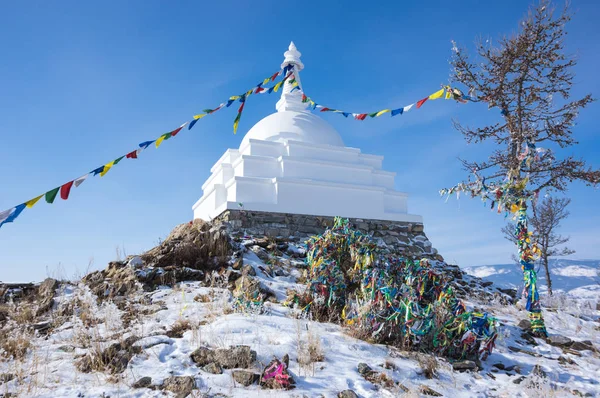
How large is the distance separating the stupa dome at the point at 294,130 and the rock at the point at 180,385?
40.0ft

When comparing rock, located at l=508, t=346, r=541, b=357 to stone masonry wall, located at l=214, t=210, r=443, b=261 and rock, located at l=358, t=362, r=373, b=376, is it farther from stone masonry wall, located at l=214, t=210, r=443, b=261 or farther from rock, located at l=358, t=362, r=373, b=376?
stone masonry wall, located at l=214, t=210, r=443, b=261

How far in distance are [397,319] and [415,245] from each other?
8822 mm

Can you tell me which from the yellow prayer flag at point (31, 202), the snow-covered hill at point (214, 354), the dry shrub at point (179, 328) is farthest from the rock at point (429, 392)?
the yellow prayer flag at point (31, 202)

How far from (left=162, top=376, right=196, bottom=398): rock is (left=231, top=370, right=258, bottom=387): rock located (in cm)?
40

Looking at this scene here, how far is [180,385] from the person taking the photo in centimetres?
424

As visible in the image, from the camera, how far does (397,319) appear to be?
19.4ft

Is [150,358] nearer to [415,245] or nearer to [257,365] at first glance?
[257,365]

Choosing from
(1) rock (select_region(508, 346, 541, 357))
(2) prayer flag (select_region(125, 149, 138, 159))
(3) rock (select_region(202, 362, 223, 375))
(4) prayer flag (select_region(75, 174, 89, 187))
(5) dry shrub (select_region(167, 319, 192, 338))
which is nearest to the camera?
(3) rock (select_region(202, 362, 223, 375))

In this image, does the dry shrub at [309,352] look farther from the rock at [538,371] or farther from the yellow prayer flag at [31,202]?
the yellow prayer flag at [31,202]

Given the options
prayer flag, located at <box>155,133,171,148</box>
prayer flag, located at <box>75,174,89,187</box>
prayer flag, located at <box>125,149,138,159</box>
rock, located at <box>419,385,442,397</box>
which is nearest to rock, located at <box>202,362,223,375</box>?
rock, located at <box>419,385,442,397</box>

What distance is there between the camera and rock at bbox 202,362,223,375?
454 centimetres

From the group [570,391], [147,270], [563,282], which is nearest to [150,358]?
[147,270]

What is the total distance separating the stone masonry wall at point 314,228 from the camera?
12883 mm

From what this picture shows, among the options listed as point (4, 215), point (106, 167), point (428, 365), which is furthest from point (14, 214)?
point (428, 365)
